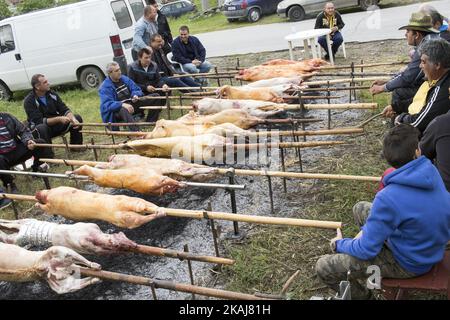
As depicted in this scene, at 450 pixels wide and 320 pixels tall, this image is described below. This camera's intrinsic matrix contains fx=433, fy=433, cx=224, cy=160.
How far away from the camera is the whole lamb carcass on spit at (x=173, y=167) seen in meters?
4.68

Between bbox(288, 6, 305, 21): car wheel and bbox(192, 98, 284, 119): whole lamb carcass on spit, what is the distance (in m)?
11.8

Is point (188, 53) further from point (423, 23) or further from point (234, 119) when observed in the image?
point (423, 23)

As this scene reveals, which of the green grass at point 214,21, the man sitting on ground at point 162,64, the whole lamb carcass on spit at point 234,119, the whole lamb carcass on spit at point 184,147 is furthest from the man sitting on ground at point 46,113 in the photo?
the green grass at point 214,21

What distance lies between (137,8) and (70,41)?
78.6 inches

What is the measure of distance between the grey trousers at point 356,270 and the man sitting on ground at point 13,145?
498 cm

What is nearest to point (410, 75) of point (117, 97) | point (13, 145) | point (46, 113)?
point (117, 97)

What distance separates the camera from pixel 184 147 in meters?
5.25

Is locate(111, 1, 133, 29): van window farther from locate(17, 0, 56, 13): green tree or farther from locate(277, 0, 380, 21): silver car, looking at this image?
locate(17, 0, 56, 13): green tree

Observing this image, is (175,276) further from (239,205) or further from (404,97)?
(404,97)

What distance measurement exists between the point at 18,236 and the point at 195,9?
79.9 ft

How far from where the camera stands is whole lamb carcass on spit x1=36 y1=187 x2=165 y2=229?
13.5 feet

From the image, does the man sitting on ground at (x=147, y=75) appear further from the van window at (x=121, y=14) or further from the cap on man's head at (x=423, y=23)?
the cap on man's head at (x=423, y=23)

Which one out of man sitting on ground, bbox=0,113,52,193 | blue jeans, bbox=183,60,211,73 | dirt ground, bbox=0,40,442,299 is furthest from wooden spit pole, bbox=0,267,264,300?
blue jeans, bbox=183,60,211,73
